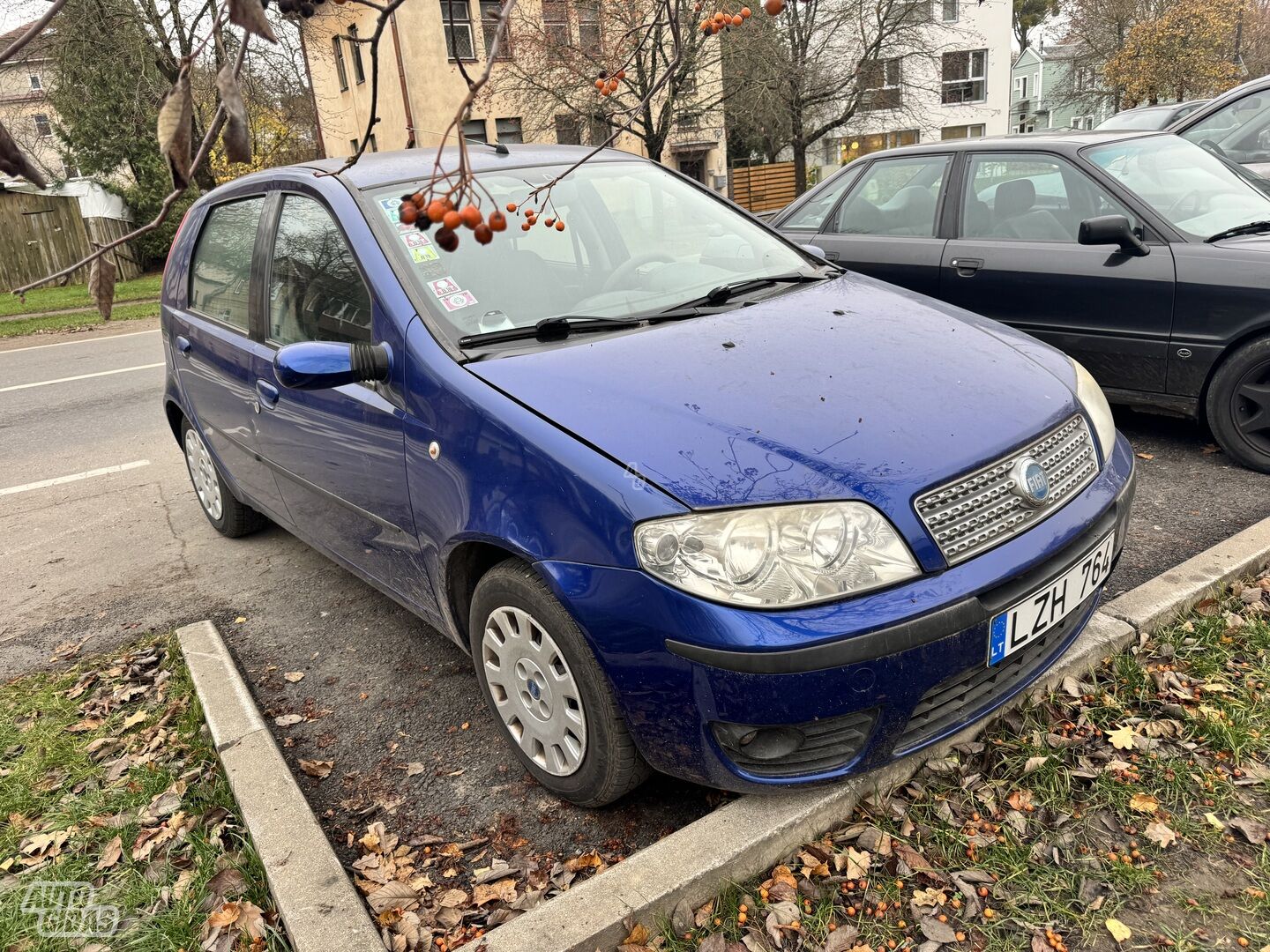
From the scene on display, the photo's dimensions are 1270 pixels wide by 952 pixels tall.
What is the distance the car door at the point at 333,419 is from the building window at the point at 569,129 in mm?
19508

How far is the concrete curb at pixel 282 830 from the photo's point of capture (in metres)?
2.11

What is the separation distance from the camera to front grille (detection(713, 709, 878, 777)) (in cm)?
209

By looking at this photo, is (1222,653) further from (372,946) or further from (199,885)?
(199,885)

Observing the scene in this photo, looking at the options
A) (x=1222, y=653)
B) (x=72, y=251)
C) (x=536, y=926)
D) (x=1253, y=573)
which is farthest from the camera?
(x=72, y=251)

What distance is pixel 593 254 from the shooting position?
3.12 metres

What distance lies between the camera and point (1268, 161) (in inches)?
268

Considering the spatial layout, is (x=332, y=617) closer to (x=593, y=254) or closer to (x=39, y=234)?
(x=593, y=254)

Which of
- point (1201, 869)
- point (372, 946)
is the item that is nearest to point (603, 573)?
point (372, 946)

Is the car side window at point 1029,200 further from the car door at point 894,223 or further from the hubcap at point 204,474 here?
the hubcap at point 204,474

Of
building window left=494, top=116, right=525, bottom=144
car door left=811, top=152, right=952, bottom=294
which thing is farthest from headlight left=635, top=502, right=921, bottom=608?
building window left=494, top=116, right=525, bottom=144

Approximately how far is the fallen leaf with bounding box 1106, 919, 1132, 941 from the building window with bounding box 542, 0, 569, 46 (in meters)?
19.6

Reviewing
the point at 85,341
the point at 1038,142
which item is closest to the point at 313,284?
the point at 1038,142

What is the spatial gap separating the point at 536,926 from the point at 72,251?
25.4 meters

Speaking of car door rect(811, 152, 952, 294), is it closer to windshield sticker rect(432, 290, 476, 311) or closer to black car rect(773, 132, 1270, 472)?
black car rect(773, 132, 1270, 472)
